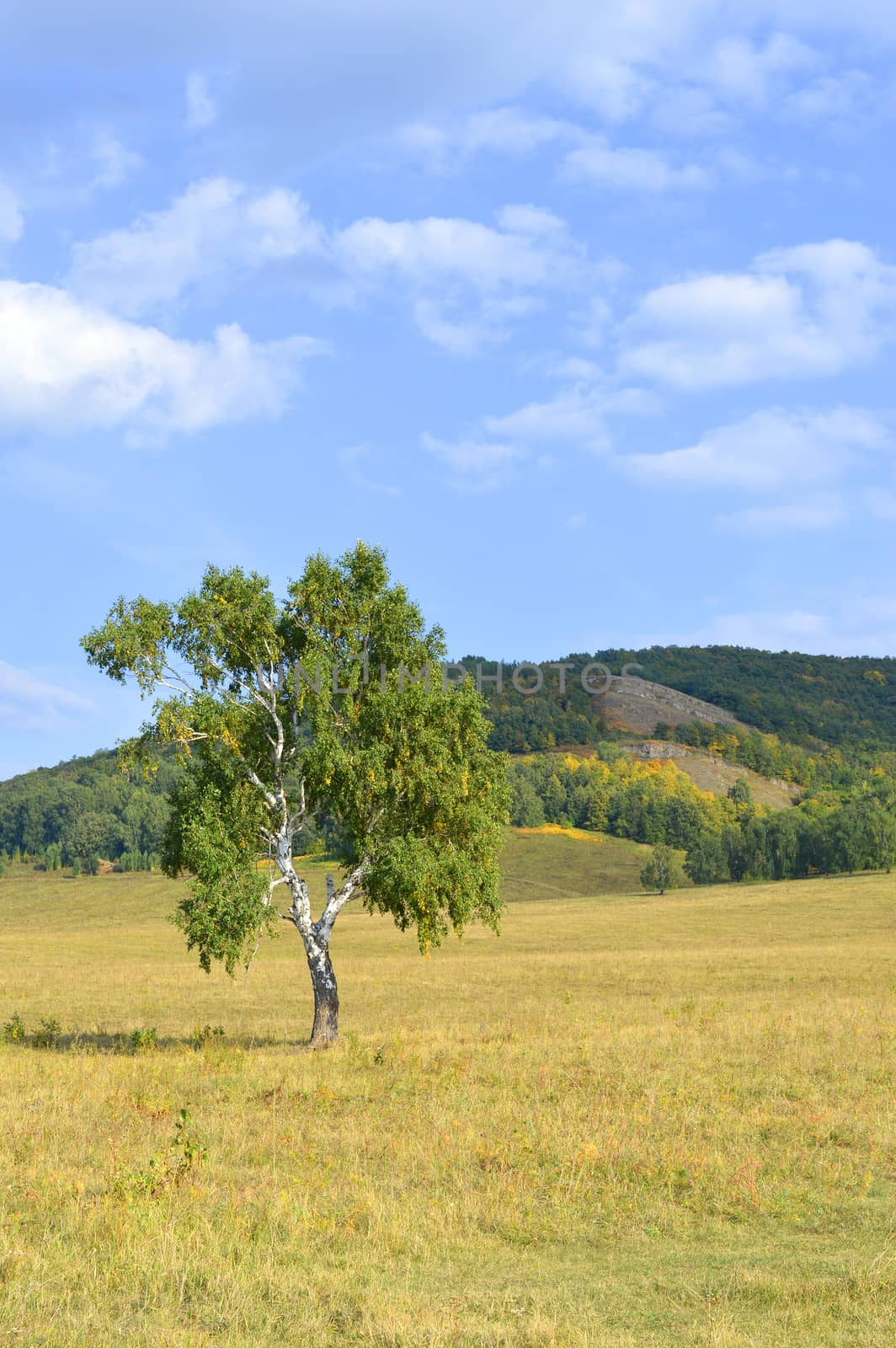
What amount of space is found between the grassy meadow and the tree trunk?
1.33 metres

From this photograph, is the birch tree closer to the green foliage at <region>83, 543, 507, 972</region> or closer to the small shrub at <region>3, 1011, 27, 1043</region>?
the green foliage at <region>83, 543, 507, 972</region>

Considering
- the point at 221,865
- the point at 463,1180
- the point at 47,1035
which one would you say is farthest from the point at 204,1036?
the point at 463,1180

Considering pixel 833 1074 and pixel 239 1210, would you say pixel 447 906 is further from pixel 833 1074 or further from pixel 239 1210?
pixel 239 1210

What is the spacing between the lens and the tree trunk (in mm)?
28797

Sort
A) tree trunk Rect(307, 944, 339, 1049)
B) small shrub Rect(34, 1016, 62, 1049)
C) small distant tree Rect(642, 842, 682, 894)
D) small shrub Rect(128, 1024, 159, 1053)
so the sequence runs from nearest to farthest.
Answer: small shrub Rect(128, 1024, 159, 1053) → tree trunk Rect(307, 944, 339, 1049) → small shrub Rect(34, 1016, 62, 1049) → small distant tree Rect(642, 842, 682, 894)

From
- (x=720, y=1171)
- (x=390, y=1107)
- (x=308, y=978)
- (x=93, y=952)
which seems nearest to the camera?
(x=720, y=1171)

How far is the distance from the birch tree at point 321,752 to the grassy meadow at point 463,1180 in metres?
3.97

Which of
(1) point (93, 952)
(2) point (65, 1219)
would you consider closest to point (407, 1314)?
(2) point (65, 1219)

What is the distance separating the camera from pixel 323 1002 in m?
28.9

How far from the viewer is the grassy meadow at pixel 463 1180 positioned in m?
9.68

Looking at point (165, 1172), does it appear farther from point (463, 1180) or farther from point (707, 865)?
point (707, 865)

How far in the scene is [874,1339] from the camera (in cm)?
883

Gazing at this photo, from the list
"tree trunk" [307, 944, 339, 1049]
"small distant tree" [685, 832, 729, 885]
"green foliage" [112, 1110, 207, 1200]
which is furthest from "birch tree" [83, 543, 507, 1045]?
"small distant tree" [685, 832, 729, 885]

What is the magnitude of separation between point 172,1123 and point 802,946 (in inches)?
2018
